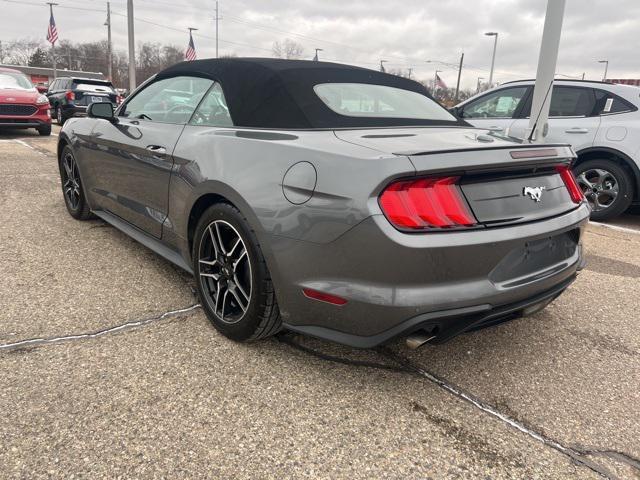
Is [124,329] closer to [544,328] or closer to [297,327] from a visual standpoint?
[297,327]

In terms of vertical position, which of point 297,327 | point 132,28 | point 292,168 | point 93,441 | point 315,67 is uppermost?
point 132,28

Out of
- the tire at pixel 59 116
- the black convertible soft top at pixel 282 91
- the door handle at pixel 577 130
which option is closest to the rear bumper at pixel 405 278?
the black convertible soft top at pixel 282 91

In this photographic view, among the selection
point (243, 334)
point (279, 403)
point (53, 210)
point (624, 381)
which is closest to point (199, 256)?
point (243, 334)

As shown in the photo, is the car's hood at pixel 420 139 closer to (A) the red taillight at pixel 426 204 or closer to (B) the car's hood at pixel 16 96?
(A) the red taillight at pixel 426 204

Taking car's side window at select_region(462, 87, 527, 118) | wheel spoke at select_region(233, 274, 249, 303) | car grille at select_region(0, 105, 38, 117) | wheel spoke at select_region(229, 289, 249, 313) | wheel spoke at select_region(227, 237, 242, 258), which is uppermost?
car's side window at select_region(462, 87, 527, 118)

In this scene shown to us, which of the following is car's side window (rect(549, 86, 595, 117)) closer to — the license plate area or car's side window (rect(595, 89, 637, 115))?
car's side window (rect(595, 89, 637, 115))

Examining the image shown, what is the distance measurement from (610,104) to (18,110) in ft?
38.4

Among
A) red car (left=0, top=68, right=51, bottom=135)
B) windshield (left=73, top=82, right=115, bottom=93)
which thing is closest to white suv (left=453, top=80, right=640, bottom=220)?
red car (left=0, top=68, right=51, bottom=135)

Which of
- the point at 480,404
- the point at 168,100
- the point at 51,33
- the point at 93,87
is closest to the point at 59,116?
the point at 93,87

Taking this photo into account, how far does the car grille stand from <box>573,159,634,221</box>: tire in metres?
11.3

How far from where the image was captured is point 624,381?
2.47 meters

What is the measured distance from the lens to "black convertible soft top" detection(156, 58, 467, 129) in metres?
2.54

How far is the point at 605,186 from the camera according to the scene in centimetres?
596

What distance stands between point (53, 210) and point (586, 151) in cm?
600
